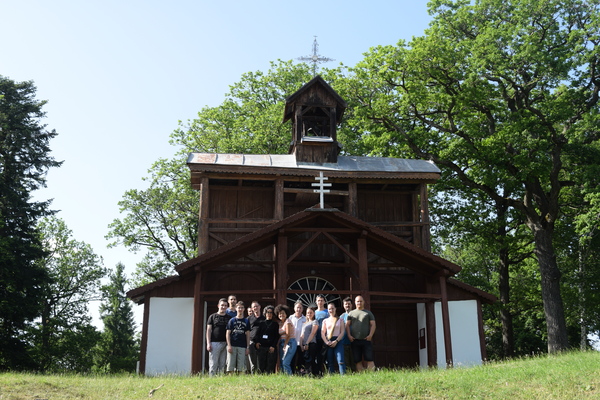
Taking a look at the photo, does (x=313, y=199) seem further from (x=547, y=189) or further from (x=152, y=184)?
(x=152, y=184)

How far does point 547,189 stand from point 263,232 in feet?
50.5

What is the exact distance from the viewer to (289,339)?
13250 mm

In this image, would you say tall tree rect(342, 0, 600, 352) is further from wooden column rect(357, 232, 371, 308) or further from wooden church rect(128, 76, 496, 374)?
wooden column rect(357, 232, 371, 308)

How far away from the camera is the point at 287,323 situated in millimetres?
13203

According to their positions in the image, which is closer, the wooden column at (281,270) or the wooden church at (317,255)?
the wooden column at (281,270)

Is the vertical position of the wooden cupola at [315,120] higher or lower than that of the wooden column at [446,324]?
higher

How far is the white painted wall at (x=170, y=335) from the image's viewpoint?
1742 centimetres

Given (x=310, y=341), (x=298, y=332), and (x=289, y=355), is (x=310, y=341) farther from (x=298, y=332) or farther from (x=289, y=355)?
(x=289, y=355)

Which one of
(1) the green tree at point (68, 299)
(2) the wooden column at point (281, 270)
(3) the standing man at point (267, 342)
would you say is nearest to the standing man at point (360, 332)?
(3) the standing man at point (267, 342)

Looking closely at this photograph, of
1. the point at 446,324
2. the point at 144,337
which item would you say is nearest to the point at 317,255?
the point at 446,324

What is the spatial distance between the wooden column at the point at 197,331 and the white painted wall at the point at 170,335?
50cm

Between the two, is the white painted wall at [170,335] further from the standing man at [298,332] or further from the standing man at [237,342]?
the standing man at [298,332]

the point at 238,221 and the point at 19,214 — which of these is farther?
the point at 19,214

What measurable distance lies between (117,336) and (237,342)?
3691 cm
